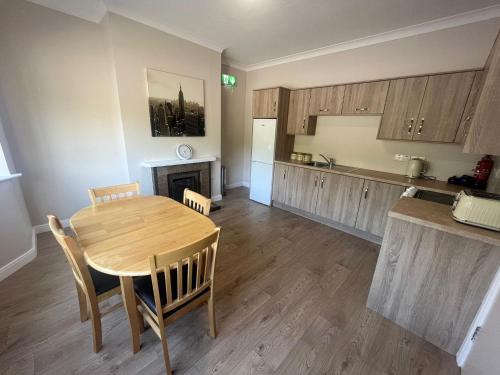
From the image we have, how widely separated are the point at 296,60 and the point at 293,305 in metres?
3.95

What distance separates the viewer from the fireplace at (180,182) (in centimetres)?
337

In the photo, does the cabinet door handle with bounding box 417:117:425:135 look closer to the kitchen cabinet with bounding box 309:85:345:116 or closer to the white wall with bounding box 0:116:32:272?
the kitchen cabinet with bounding box 309:85:345:116

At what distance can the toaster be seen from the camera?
127cm

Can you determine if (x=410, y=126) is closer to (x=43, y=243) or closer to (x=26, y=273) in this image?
(x=26, y=273)

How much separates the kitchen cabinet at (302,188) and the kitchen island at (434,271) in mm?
1597

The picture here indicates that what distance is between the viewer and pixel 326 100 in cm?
318

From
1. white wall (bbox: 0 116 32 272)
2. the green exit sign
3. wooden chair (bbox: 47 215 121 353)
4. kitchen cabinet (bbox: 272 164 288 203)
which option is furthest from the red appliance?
white wall (bbox: 0 116 32 272)

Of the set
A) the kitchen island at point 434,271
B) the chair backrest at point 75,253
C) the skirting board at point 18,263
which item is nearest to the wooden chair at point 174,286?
the chair backrest at point 75,253

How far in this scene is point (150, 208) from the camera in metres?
1.83

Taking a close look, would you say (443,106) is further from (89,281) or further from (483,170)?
(89,281)

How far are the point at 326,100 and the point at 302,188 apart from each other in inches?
57.4

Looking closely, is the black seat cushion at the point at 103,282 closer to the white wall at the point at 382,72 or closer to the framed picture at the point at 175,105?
the framed picture at the point at 175,105

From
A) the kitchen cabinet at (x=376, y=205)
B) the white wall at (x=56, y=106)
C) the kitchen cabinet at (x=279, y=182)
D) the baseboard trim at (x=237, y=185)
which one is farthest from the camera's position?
the baseboard trim at (x=237, y=185)

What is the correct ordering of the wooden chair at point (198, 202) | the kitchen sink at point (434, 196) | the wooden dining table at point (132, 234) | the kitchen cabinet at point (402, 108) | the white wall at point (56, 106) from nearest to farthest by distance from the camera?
the wooden dining table at point (132, 234), the wooden chair at point (198, 202), the kitchen sink at point (434, 196), the white wall at point (56, 106), the kitchen cabinet at point (402, 108)
